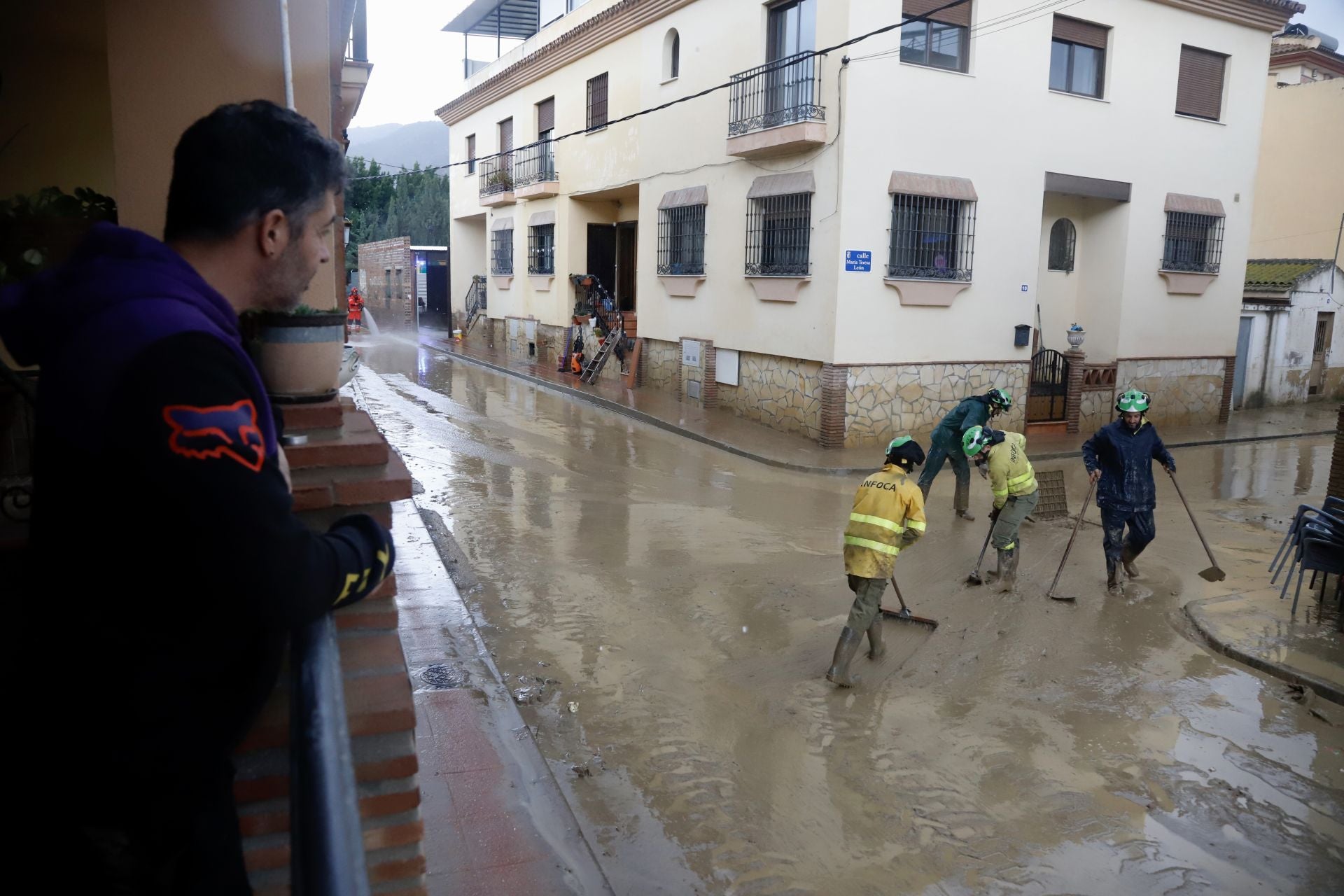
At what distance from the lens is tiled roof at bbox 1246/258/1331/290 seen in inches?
786

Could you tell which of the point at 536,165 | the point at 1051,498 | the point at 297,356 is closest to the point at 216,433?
the point at 297,356

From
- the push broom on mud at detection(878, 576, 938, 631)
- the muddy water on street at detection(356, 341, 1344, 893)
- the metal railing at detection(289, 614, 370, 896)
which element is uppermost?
the metal railing at detection(289, 614, 370, 896)

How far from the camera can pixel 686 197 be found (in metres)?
17.3

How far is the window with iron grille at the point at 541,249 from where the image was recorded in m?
24.0

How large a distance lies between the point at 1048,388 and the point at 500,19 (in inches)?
720

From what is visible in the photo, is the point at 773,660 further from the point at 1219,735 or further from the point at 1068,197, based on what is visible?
the point at 1068,197

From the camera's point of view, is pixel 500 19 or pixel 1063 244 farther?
pixel 500 19

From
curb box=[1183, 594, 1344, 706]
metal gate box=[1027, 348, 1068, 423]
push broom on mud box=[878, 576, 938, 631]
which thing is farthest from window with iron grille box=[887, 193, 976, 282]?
push broom on mud box=[878, 576, 938, 631]

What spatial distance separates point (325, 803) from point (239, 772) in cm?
101

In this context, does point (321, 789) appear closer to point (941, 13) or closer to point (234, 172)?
point (234, 172)

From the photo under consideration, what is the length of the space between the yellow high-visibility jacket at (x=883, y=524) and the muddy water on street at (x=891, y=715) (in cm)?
72

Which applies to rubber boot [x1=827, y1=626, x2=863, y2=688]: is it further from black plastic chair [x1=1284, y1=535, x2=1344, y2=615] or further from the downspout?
the downspout

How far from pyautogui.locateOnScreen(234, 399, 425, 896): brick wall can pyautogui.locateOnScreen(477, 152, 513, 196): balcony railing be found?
23.6 meters

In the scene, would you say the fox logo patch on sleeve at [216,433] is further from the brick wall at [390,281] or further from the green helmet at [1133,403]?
the brick wall at [390,281]
